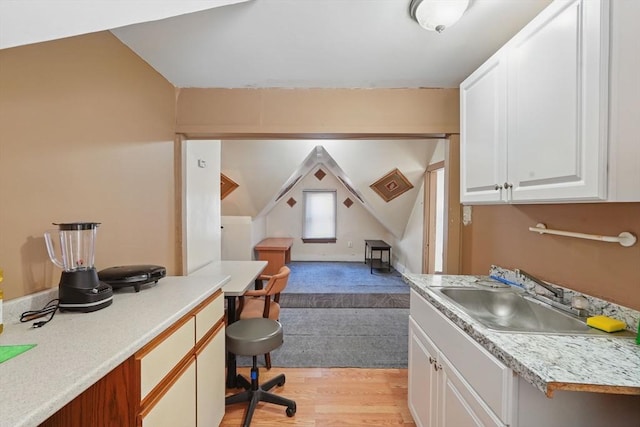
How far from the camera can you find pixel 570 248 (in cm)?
120

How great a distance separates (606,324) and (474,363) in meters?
0.49

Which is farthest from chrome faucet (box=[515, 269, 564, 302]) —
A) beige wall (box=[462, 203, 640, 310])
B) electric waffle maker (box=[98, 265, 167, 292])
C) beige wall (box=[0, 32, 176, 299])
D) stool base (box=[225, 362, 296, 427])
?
beige wall (box=[0, 32, 176, 299])

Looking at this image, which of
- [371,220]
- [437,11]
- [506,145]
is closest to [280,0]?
[437,11]

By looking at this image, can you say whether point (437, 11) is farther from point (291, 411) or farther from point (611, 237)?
point (291, 411)

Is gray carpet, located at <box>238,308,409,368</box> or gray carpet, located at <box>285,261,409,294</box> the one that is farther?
gray carpet, located at <box>285,261,409,294</box>

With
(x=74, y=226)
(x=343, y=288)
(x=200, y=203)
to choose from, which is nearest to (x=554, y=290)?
(x=74, y=226)

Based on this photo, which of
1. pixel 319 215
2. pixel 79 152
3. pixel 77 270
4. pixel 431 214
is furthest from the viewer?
pixel 319 215

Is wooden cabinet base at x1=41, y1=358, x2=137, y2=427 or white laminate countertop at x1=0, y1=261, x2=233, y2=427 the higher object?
white laminate countertop at x1=0, y1=261, x2=233, y2=427

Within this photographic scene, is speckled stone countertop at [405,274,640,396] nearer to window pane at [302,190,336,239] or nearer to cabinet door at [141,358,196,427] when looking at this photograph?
cabinet door at [141,358,196,427]

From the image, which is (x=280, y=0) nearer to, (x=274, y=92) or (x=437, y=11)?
(x=437, y=11)

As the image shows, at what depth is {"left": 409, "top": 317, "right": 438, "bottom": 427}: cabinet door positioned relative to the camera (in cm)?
129

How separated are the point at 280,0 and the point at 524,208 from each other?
1.61 meters

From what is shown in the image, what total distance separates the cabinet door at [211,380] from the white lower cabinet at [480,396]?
1.12m

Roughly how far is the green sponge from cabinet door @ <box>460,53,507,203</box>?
0.56 meters
